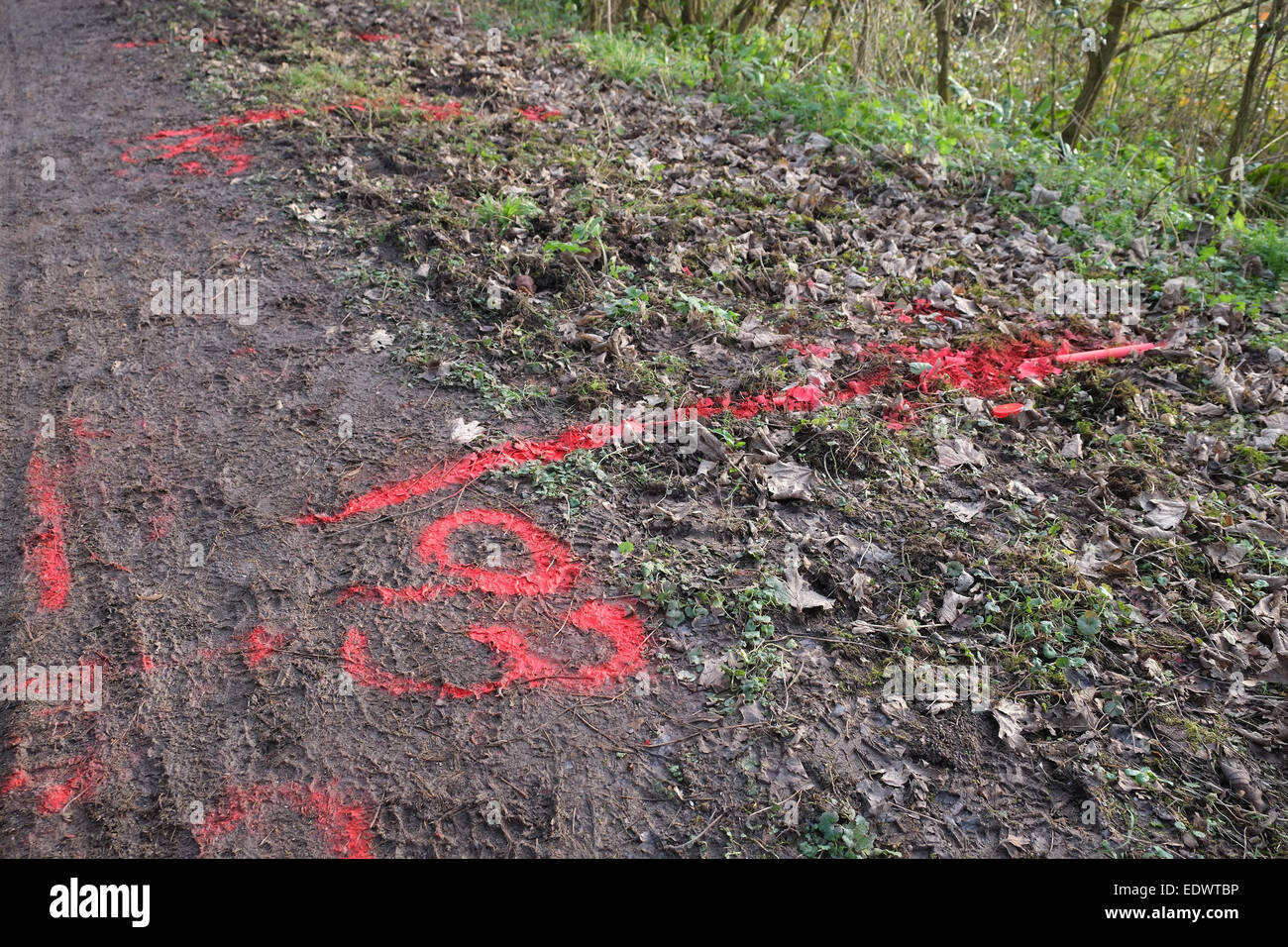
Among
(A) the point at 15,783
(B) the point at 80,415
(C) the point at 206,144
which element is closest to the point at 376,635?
(A) the point at 15,783

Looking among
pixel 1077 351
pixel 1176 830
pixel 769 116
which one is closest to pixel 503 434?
pixel 1176 830

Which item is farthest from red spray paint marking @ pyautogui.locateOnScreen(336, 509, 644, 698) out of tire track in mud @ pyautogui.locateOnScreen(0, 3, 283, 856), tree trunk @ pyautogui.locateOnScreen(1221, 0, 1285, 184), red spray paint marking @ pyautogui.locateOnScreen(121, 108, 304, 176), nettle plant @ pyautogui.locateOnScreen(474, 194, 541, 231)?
tree trunk @ pyautogui.locateOnScreen(1221, 0, 1285, 184)

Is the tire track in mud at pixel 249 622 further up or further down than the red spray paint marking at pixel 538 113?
further down

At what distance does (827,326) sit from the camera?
4648mm

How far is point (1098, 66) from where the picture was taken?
7258 millimetres

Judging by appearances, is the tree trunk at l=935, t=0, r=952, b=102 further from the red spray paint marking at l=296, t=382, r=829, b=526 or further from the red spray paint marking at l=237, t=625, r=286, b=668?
the red spray paint marking at l=237, t=625, r=286, b=668

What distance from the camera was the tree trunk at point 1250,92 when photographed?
6195mm

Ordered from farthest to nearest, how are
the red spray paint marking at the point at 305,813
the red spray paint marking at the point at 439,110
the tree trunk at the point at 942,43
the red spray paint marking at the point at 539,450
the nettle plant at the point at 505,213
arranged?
the tree trunk at the point at 942,43
the red spray paint marking at the point at 439,110
the nettle plant at the point at 505,213
the red spray paint marking at the point at 539,450
the red spray paint marking at the point at 305,813

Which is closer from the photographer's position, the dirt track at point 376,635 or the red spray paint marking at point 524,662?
the dirt track at point 376,635

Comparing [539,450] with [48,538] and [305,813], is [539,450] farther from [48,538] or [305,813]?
[48,538]

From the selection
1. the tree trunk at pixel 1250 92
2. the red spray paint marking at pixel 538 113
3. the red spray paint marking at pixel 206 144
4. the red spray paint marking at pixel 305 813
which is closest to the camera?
the red spray paint marking at pixel 305 813

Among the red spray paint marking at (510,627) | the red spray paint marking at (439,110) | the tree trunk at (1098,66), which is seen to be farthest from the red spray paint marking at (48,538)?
the tree trunk at (1098,66)

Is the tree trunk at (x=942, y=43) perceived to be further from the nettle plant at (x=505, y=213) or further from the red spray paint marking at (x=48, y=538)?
the red spray paint marking at (x=48, y=538)

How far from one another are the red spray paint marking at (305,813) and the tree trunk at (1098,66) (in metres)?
8.03
